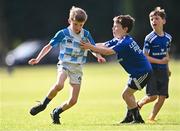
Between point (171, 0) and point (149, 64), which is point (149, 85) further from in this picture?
point (171, 0)

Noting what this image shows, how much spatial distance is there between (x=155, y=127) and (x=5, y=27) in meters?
55.4

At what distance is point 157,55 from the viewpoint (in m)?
15.6

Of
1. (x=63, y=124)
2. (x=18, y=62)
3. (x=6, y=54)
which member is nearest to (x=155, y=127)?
(x=63, y=124)

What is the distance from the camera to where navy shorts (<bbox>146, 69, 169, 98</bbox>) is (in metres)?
15.8

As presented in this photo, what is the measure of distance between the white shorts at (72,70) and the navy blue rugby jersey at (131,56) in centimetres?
70

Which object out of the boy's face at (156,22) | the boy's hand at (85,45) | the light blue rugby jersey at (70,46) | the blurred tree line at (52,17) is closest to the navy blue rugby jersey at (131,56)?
the boy's hand at (85,45)

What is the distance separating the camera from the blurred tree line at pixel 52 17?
67.1 meters

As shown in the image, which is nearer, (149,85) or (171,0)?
(149,85)

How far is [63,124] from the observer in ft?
49.1

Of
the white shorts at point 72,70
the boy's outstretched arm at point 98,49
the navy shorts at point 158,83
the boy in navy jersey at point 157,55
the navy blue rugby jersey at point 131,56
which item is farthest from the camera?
the navy shorts at point 158,83

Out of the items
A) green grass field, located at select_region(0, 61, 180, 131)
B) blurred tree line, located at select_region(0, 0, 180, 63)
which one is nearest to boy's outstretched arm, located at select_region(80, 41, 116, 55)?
green grass field, located at select_region(0, 61, 180, 131)

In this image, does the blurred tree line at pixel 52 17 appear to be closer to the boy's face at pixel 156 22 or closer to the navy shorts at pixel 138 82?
the boy's face at pixel 156 22

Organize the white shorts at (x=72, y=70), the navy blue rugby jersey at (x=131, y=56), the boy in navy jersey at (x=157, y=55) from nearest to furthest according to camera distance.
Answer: the navy blue rugby jersey at (x=131, y=56), the white shorts at (x=72, y=70), the boy in navy jersey at (x=157, y=55)

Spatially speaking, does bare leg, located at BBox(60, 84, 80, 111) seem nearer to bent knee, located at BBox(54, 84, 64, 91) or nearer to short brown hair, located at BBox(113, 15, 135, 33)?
bent knee, located at BBox(54, 84, 64, 91)
